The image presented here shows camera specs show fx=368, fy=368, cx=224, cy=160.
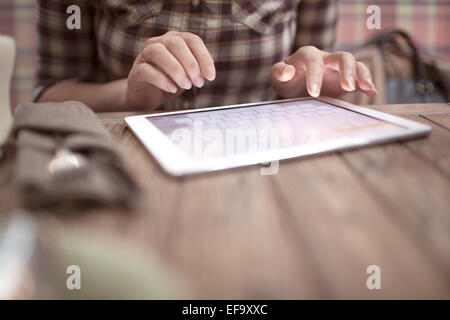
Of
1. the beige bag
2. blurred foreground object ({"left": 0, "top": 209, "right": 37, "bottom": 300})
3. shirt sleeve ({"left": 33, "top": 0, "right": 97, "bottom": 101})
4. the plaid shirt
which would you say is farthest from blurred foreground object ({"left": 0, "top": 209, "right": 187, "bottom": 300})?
the beige bag

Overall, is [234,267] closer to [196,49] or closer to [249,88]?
[196,49]

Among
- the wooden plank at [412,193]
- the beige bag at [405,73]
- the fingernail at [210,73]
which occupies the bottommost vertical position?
the wooden plank at [412,193]

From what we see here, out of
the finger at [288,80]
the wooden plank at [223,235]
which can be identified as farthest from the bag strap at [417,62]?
the wooden plank at [223,235]

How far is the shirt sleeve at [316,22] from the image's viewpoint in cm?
78

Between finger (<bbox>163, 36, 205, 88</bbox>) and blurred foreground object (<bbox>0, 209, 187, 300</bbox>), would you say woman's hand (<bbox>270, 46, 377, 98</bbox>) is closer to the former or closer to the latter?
finger (<bbox>163, 36, 205, 88</bbox>)

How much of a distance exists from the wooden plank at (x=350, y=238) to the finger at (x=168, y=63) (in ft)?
0.62

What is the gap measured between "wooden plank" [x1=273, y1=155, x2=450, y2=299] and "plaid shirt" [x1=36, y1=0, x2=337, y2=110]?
43 cm

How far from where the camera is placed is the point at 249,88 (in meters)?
0.71

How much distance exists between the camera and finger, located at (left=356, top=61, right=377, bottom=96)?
0.45 m

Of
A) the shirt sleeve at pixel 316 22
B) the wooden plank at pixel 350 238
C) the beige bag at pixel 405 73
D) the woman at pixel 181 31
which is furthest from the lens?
the beige bag at pixel 405 73

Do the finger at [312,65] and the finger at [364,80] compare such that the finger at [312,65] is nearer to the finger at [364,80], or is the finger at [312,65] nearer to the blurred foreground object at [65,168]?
the finger at [364,80]

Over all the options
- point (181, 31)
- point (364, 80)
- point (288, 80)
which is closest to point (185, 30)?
point (181, 31)

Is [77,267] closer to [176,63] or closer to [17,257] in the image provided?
[17,257]

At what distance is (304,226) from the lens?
0.67 ft
